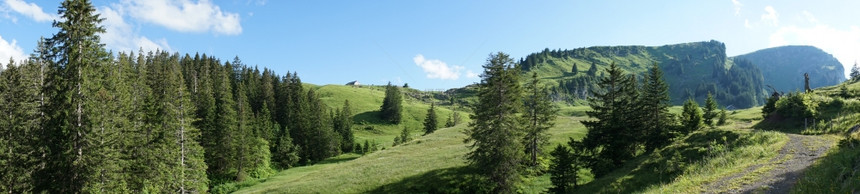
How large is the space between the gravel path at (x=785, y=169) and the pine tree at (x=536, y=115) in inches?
854

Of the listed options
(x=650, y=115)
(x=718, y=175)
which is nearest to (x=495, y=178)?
(x=650, y=115)

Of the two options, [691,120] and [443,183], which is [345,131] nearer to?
[443,183]

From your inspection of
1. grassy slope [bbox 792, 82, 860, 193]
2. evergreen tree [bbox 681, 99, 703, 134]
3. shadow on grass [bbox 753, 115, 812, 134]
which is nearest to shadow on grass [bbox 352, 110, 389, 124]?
evergreen tree [bbox 681, 99, 703, 134]

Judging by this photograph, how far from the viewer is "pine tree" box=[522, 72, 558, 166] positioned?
1802 inches

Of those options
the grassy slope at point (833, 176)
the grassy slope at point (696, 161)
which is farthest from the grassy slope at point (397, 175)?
the grassy slope at point (833, 176)

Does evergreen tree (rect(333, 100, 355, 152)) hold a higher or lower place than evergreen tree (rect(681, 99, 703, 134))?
lower

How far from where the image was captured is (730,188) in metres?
18.0

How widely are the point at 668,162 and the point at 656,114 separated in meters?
12.2

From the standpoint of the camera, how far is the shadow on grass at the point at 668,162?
92.0ft

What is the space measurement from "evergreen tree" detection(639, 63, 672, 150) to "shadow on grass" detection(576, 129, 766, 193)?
2.77 metres

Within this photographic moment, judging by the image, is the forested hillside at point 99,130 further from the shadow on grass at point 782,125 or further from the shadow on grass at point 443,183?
the shadow on grass at point 782,125

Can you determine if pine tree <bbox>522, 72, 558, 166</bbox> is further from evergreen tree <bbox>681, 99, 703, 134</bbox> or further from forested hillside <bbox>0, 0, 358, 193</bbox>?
forested hillside <bbox>0, 0, 358, 193</bbox>

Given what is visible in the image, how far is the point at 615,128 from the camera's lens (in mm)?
40281

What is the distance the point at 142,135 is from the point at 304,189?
16.2 meters
